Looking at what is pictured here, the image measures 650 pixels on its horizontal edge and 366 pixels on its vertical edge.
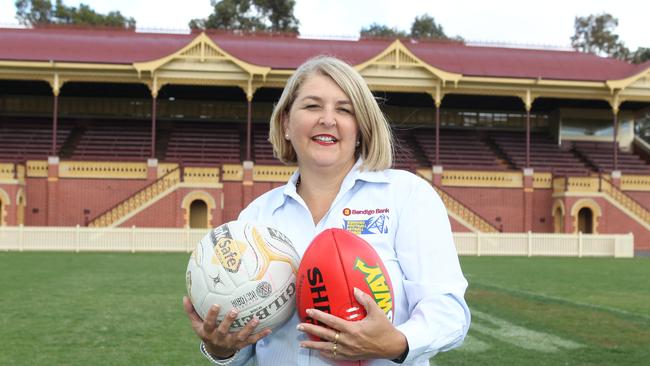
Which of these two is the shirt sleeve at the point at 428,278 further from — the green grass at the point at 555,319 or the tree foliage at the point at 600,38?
the tree foliage at the point at 600,38

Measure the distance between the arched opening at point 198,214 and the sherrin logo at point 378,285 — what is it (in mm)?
31501

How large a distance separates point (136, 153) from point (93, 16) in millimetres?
40699

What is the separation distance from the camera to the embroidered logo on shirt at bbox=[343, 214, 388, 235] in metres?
3.02

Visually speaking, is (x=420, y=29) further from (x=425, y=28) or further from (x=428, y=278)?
(x=428, y=278)

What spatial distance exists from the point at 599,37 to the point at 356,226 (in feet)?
278

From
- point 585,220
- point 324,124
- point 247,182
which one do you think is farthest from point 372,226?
point 585,220

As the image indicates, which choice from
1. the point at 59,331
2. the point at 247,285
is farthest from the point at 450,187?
the point at 247,285

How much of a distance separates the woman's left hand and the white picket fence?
82.4 ft

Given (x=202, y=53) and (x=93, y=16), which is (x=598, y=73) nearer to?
(x=202, y=53)

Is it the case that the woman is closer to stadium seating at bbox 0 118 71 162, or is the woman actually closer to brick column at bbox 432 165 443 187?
brick column at bbox 432 165 443 187

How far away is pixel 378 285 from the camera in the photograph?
2.84m

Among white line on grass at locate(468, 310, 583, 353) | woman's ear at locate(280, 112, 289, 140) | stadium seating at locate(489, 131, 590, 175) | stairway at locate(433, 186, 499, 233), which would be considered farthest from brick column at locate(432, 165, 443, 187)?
woman's ear at locate(280, 112, 289, 140)

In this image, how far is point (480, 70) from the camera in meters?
39.5

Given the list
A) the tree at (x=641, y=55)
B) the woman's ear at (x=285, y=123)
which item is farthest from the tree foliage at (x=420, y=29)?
the woman's ear at (x=285, y=123)
